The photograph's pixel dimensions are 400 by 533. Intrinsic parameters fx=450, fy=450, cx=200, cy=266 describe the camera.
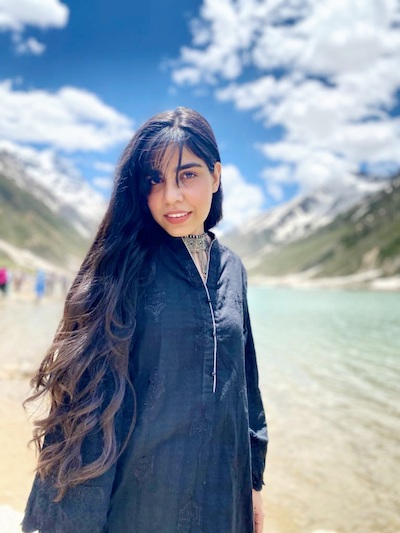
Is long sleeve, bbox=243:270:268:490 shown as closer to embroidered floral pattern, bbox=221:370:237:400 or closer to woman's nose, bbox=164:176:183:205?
embroidered floral pattern, bbox=221:370:237:400

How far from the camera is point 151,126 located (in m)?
2.09

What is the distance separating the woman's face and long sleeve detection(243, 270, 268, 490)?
48 centimetres

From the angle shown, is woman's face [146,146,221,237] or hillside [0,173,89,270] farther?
hillside [0,173,89,270]

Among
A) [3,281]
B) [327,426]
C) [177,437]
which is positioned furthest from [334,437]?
[3,281]

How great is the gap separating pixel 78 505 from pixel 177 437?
443mm

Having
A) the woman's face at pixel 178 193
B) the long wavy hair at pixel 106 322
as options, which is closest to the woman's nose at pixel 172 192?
the woman's face at pixel 178 193

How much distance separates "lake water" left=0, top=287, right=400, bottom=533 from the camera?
5566 millimetres

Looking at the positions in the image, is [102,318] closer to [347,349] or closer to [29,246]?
[347,349]

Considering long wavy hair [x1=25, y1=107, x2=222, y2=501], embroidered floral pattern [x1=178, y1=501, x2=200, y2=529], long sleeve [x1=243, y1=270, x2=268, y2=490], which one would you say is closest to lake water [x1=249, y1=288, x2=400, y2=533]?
long sleeve [x1=243, y1=270, x2=268, y2=490]

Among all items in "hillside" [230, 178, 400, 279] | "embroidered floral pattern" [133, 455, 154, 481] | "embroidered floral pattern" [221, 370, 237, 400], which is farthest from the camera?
"hillside" [230, 178, 400, 279]

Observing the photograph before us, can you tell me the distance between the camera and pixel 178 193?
2029 mm

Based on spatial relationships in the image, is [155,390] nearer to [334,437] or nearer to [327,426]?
[334,437]

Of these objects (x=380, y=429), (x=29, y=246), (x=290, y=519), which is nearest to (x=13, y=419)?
(x=290, y=519)

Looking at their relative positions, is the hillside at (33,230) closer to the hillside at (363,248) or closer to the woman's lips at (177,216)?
the hillside at (363,248)
